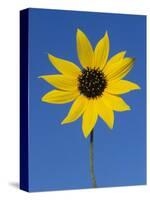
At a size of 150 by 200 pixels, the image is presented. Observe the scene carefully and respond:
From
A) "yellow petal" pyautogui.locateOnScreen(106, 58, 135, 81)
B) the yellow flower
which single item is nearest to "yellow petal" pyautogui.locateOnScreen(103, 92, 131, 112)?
the yellow flower

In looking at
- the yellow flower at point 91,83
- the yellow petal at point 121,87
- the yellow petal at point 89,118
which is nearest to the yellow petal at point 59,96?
the yellow flower at point 91,83

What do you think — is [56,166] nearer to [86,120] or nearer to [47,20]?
[86,120]

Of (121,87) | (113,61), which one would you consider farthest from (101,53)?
(121,87)

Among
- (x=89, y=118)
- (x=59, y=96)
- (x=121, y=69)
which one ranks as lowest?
(x=89, y=118)

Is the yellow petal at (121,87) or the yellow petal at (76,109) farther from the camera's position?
the yellow petal at (121,87)

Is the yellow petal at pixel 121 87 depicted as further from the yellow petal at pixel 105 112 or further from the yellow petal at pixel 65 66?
the yellow petal at pixel 65 66

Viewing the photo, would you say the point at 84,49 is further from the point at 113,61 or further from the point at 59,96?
the point at 59,96
